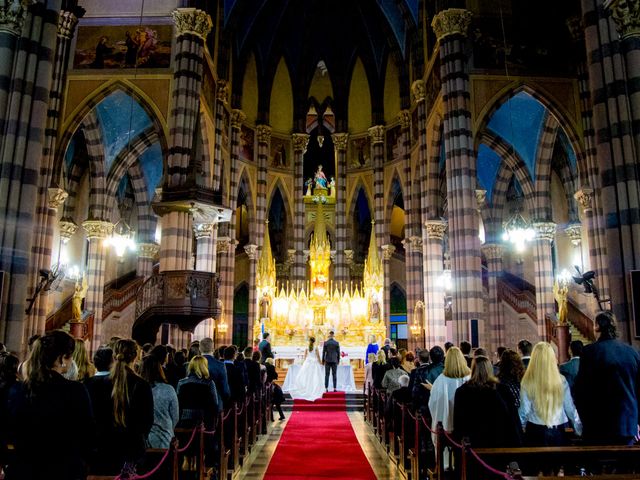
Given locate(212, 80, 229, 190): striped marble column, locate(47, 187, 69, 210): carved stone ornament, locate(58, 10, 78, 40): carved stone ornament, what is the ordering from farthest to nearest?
1. locate(212, 80, 229, 190): striped marble column
2. locate(58, 10, 78, 40): carved stone ornament
3. locate(47, 187, 69, 210): carved stone ornament

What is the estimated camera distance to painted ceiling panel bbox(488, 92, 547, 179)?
20.8 meters

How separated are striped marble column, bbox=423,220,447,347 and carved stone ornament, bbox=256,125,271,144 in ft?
39.2

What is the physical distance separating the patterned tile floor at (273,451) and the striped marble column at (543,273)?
36.2ft

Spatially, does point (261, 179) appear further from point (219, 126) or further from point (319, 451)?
point (319, 451)

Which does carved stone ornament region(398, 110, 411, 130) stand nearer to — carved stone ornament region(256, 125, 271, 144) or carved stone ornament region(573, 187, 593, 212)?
carved stone ornament region(256, 125, 271, 144)

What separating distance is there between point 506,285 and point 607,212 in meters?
16.2

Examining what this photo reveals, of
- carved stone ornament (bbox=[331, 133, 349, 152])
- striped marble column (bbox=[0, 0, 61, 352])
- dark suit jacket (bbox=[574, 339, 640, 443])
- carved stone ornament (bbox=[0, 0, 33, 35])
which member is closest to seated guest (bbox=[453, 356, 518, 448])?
dark suit jacket (bbox=[574, 339, 640, 443])

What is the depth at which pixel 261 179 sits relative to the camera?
98.7 ft

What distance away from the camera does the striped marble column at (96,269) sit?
2138cm

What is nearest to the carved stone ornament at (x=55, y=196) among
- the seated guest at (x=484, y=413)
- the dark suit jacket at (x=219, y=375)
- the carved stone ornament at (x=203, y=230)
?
the carved stone ornament at (x=203, y=230)

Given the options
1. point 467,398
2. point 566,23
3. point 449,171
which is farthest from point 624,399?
point 566,23

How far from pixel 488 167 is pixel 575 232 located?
4634 millimetres

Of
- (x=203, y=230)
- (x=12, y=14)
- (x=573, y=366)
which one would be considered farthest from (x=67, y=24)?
Result: (x=573, y=366)

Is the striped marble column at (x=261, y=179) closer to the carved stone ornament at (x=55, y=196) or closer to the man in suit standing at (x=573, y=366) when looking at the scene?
the carved stone ornament at (x=55, y=196)
